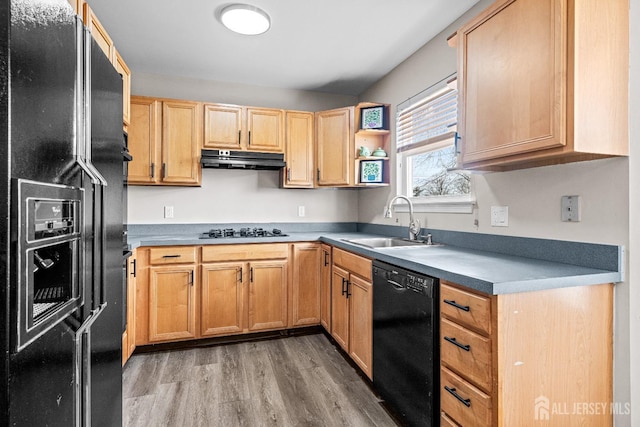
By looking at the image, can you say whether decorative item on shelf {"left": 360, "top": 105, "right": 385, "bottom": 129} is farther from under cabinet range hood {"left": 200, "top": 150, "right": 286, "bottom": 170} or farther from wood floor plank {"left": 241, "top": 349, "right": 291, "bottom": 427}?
wood floor plank {"left": 241, "top": 349, "right": 291, "bottom": 427}

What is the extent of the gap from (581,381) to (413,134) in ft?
6.64

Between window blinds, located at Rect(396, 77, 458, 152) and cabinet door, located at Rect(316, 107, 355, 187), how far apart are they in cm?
48

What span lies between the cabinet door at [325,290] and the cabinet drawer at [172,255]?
3.75 feet

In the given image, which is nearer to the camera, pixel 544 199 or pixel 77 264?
pixel 77 264

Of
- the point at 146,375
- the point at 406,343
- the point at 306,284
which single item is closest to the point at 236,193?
the point at 306,284

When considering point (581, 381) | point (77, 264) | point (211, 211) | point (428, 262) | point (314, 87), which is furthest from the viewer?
point (314, 87)

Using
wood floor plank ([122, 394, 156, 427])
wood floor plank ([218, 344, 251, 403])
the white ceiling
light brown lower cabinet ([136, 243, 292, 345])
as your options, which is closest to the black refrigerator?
wood floor plank ([122, 394, 156, 427])

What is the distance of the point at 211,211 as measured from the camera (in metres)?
3.40

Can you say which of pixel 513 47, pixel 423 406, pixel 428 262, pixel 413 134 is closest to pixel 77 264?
pixel 428 262

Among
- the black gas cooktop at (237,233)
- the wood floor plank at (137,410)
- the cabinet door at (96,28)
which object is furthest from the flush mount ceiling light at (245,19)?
the wood floor plank at (137,410)

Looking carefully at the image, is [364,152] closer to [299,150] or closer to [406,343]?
[299,150]

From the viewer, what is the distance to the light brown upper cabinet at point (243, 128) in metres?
3.11

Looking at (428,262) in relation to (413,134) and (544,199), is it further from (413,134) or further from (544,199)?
(413,134)

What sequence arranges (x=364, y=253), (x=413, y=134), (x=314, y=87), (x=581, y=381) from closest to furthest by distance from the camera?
(x=581, y=381) → (x=364, y=253) → (x=413, y=134) → (x=314, y=87)
